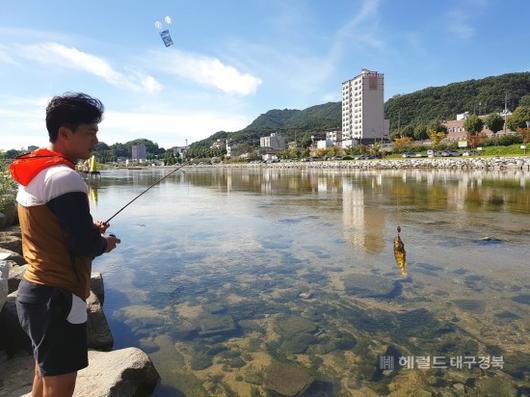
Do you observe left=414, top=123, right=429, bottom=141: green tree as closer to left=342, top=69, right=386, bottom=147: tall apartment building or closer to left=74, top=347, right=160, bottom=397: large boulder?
left=342, top=69, right=386, bottom=147: tall apartment building

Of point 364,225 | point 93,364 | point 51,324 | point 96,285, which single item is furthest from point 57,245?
point 364,225

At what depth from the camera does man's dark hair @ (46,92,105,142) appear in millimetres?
2615

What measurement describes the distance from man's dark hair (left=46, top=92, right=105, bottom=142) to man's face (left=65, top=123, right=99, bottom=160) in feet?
0.11

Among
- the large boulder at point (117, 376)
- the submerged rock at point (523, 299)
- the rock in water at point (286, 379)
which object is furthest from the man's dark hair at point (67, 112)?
the submerged rock at point (523, 299)

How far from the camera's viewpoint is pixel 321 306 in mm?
6801

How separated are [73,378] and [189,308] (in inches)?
166

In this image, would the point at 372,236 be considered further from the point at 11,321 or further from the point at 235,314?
the point at 11,321

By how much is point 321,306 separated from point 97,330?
348 cm

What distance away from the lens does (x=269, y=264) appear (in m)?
9.42

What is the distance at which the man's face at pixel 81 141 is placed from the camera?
2650 mm

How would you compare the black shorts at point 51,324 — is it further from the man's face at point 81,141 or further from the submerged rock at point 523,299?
the submerged rock at point 523,299

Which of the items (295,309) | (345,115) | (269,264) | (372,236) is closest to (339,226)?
(372,236)

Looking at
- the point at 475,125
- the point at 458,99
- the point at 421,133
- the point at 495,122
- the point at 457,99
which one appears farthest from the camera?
the point at 457,99

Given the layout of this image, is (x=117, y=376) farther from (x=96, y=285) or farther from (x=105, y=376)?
(x=96, y=285)
